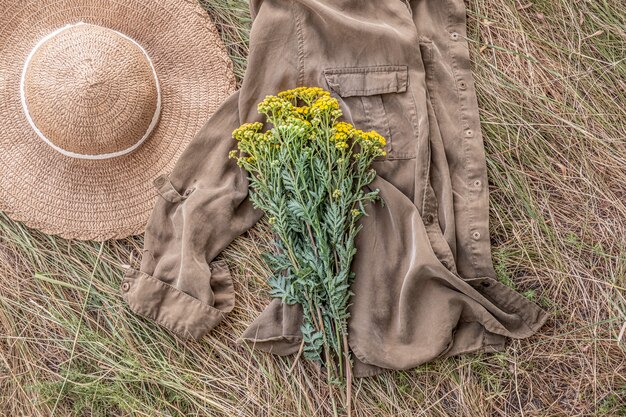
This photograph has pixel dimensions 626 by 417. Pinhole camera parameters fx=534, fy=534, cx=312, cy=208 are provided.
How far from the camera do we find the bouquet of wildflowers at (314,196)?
6.34ft

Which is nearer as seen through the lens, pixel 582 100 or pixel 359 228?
pixel 359 228

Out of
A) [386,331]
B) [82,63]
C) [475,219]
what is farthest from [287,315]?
[82,63]

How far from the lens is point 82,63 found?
1.91 m

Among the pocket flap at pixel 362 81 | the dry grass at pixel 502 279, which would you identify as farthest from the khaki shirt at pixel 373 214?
the dry grass at pixel 502 279

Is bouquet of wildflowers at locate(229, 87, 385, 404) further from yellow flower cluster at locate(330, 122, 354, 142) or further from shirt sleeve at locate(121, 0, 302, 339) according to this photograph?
shirt sleeve at locate(121, 0, 302, 339)

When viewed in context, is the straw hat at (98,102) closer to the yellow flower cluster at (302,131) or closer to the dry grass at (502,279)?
the dry grass at (502,279)

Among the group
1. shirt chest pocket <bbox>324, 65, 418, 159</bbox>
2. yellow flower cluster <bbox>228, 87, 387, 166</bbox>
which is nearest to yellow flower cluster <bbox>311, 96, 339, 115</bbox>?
yellow flower cluster <bbox>228, 87, 387, 166</bbox>

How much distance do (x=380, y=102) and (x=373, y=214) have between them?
46 centimetres

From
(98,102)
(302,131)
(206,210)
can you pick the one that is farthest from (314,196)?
(98,102)

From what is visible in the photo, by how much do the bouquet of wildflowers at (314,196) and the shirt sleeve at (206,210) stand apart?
12 cm

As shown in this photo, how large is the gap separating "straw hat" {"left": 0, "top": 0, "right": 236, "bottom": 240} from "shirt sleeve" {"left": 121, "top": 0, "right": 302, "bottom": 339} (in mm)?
81

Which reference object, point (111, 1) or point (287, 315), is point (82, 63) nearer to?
point (111, 1)

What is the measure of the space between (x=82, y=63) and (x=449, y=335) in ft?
5.60

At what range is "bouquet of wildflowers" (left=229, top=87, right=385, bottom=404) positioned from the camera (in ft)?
6.34
